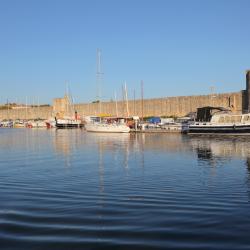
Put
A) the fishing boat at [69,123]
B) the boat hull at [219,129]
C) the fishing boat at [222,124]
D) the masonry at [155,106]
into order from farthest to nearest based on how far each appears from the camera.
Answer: the fishing boat at [69,123], the masonry at [155,106], the fishing boat at [222,124], the boat hull at [219,129]

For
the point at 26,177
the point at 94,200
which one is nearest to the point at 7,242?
the point at 94,200

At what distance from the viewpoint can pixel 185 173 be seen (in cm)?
1514

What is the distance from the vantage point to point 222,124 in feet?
149

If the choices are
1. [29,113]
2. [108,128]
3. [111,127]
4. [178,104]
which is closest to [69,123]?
[178,104]

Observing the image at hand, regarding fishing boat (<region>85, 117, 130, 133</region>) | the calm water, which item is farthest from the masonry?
the calm water

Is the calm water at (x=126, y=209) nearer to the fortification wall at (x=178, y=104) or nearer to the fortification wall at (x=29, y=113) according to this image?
the fortification wall at (x=178, y=104)

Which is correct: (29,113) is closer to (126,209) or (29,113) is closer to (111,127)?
(111,127)

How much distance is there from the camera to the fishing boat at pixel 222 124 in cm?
4381

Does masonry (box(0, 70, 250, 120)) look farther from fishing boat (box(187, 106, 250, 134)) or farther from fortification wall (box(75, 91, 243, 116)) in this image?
fishing boat (box(187, 106, 250, 134))

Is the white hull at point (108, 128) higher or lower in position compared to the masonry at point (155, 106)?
lower

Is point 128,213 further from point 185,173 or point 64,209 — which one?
point 185,173

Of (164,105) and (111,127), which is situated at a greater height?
(164,105)

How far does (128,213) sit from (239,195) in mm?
3223

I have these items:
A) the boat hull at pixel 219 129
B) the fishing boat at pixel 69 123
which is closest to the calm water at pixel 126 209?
the boat hull at pixel 219 129
